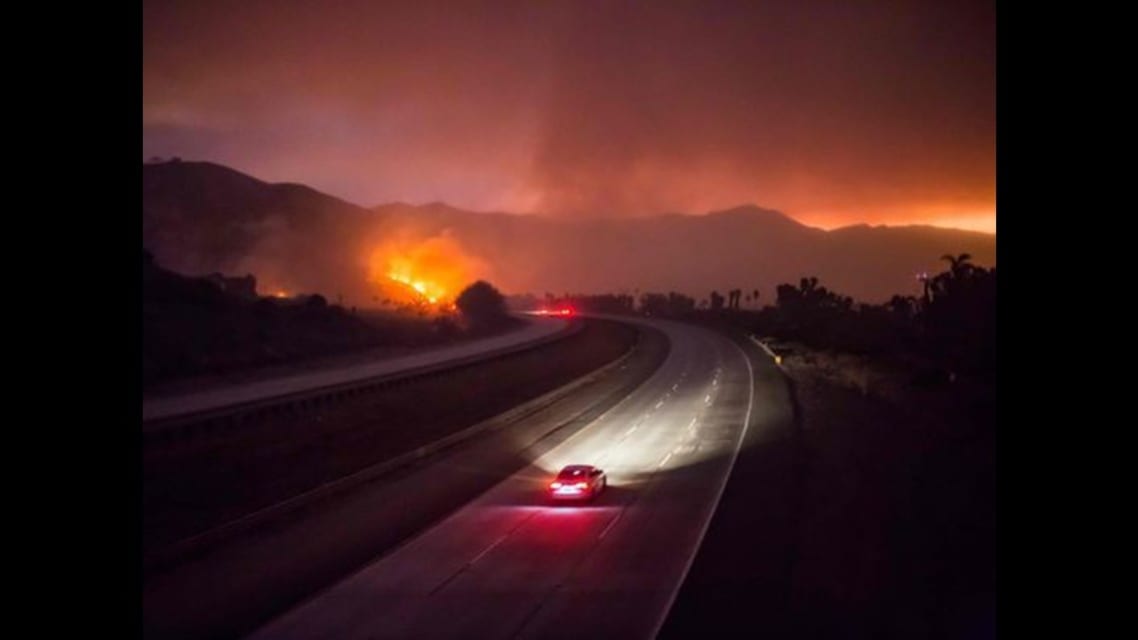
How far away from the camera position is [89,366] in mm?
9953

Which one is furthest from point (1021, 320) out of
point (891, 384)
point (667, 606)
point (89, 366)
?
point (891, 384)

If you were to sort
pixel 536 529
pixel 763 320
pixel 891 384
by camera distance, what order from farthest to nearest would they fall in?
pixel 763 320
pixel 891 384
pixel 536 529

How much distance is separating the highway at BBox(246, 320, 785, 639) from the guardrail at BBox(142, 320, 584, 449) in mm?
14554

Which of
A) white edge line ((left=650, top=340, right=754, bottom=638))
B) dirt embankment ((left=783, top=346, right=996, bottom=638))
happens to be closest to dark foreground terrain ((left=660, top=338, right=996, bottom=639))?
dirt embankment ((left=783, top=346, right=996, bottom=638))

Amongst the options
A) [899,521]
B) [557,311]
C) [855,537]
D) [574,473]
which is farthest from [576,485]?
[557,311]

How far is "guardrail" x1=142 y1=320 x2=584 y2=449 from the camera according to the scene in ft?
135

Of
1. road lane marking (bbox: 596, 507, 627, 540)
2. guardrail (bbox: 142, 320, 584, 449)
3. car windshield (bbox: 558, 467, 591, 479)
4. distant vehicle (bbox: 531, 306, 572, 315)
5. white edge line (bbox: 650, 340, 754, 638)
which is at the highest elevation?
distant vehicle (bbox: 531, 306, 572, 315)

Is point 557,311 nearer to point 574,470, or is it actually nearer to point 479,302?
point 479,302

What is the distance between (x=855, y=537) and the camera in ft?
82.9

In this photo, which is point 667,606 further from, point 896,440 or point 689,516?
point 896,440

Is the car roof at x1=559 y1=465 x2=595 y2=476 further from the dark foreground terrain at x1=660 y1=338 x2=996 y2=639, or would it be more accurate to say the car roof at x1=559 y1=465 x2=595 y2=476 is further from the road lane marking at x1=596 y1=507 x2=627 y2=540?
the dark foreground terrain at x1=660 y1=338 x2=996 y2=639

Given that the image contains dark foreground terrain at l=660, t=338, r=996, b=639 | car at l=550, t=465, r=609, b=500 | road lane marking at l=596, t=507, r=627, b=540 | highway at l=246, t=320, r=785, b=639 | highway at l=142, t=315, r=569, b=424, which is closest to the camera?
highway at l=246, t=320, r=785, b=639

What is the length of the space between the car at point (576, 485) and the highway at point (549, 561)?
42cm

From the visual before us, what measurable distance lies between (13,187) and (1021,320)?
982cm
